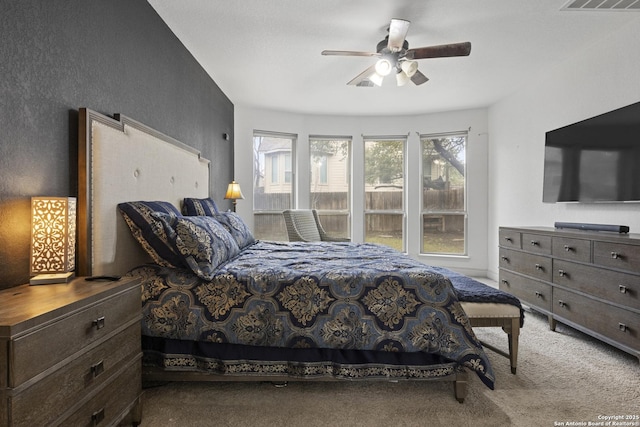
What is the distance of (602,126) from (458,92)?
186 centimetres

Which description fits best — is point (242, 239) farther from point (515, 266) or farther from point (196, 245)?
point (515, 266)

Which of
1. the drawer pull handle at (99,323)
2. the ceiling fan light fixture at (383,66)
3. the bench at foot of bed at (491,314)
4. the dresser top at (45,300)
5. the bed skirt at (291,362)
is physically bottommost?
the bed skirt at (291,362)

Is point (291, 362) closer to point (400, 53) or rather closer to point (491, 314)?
point (491, 314)

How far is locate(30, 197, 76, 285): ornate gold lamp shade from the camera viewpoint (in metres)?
1.40

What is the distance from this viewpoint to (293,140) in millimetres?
5516

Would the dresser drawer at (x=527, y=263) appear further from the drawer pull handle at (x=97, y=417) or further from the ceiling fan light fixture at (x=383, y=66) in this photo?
the drawer pull handle at (x=97, y=417)

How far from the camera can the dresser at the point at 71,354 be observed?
93 cm

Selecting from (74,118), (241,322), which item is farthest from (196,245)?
(74,118)

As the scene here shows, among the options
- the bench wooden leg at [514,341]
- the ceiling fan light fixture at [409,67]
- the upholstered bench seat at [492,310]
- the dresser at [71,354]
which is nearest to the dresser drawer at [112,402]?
the dresser at [71,354]

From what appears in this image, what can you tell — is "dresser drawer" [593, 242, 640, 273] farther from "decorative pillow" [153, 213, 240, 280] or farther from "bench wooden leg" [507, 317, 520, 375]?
"decorative pillow" [153, 213, 240, 280]

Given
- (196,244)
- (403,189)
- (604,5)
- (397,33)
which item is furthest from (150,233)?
(403,189)

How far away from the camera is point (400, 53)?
2.73 metres

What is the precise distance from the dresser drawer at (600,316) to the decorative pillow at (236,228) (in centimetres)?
269

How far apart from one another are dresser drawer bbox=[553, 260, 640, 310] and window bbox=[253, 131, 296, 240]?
3.73 metres
